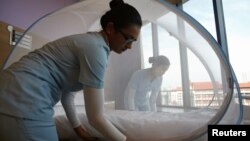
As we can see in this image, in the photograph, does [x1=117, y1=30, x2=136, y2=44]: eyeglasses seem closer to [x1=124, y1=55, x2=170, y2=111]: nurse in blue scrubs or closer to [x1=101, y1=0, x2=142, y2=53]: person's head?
[x1=101, y1=0, x2=142, y2=53]: person's head

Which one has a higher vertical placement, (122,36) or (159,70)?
(122,36)

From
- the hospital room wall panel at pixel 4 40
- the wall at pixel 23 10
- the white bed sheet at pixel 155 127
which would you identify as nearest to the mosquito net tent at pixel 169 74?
the white bed sheet at pixel 155 127

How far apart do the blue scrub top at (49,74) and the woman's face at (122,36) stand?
55mm

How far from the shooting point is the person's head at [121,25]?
77 cm

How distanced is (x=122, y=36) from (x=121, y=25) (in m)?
0.04

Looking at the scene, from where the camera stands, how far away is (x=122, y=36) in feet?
2.56

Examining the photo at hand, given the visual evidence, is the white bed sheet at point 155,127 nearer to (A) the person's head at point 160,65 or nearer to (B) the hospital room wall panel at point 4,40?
(A) the person's head at point 160,65

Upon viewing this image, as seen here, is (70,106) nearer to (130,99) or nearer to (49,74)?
(49,74)

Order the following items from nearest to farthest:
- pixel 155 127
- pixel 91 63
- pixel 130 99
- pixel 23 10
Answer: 1. pixel 91 63
2. pixel 155 127
3. pixel 130 99
4. pixel 23 10

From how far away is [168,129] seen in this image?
98cm

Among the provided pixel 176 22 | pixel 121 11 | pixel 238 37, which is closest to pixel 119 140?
pixel 121 11

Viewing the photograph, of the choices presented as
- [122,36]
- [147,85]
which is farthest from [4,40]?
[122,36]

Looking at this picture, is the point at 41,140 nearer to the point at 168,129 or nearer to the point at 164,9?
the point at 168,129

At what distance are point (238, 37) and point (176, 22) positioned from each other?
622 millimetres
